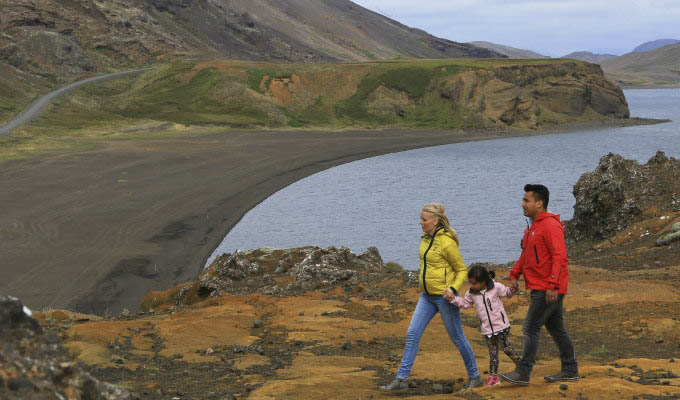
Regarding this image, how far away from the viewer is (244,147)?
68.9 m

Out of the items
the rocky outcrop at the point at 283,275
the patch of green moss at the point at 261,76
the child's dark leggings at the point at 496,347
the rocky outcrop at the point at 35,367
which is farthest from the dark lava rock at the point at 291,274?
the patch of green moss at the point at 261,76

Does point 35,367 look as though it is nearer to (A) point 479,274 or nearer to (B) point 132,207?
(A) point 479,274

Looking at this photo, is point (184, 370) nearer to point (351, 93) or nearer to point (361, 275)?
point (361, 275)

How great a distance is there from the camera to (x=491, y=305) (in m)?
8.82

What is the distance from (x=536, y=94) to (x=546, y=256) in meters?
105

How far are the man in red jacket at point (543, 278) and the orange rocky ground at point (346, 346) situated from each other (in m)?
0.30

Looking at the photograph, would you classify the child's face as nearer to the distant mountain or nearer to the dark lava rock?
the dark lava rock

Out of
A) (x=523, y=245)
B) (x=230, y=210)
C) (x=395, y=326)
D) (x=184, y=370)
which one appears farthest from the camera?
(x=230, y=210)

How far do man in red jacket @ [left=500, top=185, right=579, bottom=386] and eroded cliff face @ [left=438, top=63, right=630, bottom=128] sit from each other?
305 feet

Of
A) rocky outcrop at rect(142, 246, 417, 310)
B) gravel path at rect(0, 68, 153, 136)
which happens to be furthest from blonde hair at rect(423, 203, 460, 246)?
gravel path at rect(0, 68, 153, 136)

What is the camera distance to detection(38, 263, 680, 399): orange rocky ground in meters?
9.02

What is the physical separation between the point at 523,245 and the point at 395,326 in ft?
20.8

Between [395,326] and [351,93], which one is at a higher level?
[351,93]

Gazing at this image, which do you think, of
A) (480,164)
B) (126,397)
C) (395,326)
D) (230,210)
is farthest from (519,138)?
(126,397)
